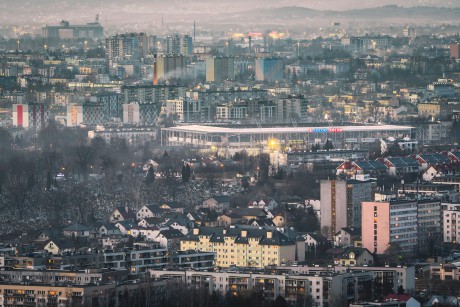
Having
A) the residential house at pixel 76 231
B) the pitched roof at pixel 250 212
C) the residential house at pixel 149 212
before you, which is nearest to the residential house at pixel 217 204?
the pitched roof at pixel 250 212

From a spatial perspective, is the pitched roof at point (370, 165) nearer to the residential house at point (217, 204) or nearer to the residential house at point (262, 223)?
the residential house at point (217, 204)

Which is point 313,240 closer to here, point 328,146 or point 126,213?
point 126,213

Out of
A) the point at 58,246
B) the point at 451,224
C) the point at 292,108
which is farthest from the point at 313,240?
the point at 292,108

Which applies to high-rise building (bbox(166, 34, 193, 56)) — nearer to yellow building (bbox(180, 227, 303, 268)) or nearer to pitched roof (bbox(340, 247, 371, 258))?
yellow building (bbox(180, 227, 303, 268))

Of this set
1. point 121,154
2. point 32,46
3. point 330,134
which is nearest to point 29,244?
point 121,154

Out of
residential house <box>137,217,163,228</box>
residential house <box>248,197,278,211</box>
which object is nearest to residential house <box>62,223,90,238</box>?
residential house <box>137,217,163,228</box>

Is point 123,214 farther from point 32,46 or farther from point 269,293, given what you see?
point 32,46
